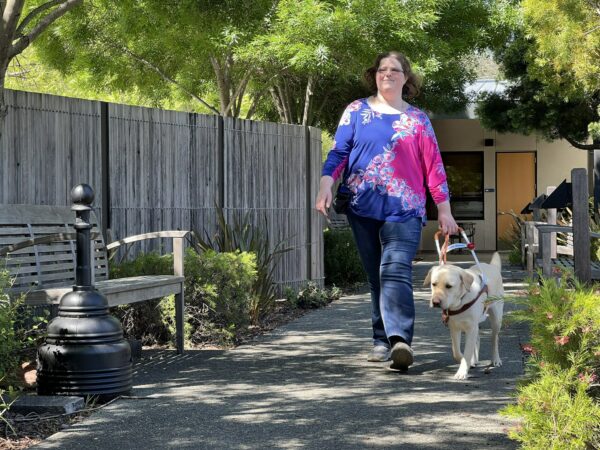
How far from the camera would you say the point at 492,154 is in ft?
98.5

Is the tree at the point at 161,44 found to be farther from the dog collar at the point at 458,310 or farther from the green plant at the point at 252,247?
the dog collar at the point at 458,310

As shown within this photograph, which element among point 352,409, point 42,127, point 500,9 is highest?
point 500,9

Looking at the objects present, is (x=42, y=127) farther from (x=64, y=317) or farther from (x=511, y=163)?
(x=511, y=163)

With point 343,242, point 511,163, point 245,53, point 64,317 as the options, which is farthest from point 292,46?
point 511,163

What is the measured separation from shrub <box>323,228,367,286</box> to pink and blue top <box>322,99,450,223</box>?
7877 millimetres

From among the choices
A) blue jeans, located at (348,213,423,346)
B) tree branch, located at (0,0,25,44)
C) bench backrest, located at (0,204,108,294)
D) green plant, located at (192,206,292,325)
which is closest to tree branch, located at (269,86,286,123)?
green plant, located at (192,206,292,325)

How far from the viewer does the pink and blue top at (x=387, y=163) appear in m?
7.34

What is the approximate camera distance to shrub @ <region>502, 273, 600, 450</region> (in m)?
3.97

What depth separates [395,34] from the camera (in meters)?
15.0

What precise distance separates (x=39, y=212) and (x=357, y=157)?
7.74 feet

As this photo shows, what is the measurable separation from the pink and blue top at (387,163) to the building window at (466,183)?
22.9 metres

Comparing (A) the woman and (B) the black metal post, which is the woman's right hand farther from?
(B) the black metal post

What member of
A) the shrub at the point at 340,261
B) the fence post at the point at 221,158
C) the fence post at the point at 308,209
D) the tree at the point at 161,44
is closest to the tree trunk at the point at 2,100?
the fence post at the point at 221,158

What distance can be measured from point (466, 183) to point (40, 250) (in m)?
23.5
